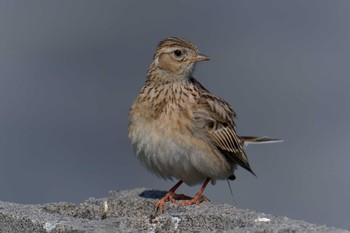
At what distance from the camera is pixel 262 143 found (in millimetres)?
11555

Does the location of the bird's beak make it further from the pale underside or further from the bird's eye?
the pale underside

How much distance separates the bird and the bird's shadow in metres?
0.19

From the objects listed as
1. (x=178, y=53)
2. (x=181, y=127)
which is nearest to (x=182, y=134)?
(x=181, y=127)

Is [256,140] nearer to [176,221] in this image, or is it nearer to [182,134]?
[182,134]

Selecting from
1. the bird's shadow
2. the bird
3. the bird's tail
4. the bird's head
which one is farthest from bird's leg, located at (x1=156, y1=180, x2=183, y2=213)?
the bird's tail

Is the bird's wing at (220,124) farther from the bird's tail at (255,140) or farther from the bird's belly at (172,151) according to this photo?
the bird's tail at (255,140)

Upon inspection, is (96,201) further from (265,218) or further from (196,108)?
(265,218)

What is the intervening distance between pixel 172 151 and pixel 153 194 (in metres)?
0.76

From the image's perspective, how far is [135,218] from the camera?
8102 millimetres

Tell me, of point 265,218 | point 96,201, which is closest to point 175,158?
point 96,201

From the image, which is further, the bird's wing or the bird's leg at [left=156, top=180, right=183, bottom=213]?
the bird's wing

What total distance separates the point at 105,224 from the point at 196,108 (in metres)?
2.58

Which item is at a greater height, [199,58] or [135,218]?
[199,58]

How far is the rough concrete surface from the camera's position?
7617 mm
